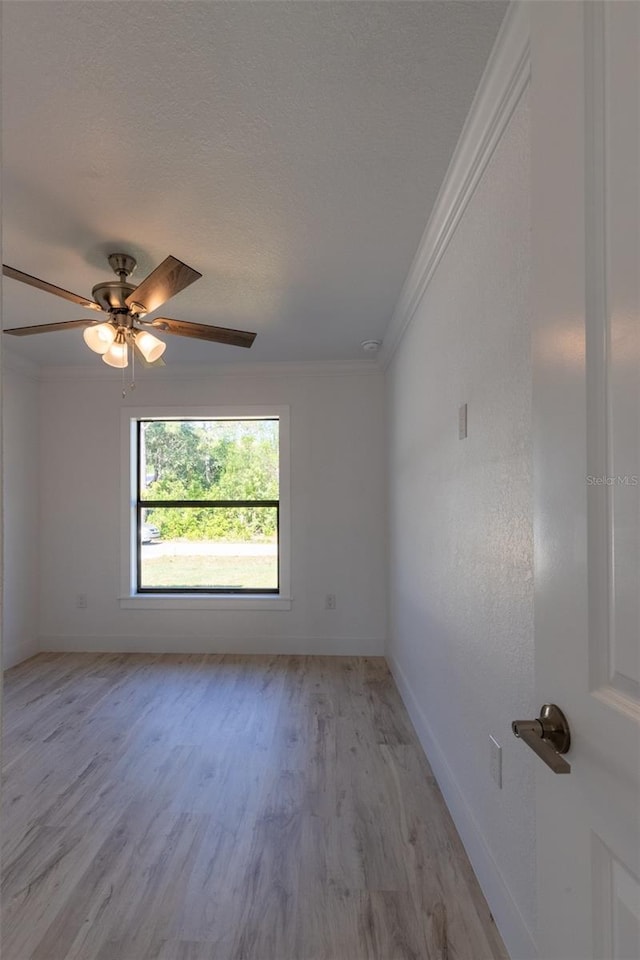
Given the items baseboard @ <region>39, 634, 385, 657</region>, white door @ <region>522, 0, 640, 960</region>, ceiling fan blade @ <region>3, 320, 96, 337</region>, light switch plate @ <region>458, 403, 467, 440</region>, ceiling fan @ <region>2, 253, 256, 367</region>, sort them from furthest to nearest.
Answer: baseboard @ <region>39, 634, 385, 657</region>
ceiling fan blade @ <region>3, 320, 96, 337</region>
ceiling fan @ <region>2, 253, 256, 367</region>
light switch plate @ <region>458, 403, 467, 440</region>
white door @ <region>522, 0, 640, 960</region>

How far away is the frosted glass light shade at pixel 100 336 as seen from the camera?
7.06 ft

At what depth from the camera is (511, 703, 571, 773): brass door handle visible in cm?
65

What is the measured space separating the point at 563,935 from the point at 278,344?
3364mm

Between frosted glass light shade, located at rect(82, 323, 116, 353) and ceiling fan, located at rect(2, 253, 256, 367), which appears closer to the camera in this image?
ceiling fan, located at rect(2, 253, 256, 367)

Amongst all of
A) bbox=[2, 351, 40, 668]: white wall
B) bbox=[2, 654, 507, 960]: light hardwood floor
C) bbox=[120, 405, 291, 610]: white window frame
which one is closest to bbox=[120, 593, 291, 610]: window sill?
bbox=[120, 405, 291, 610]: white window frame

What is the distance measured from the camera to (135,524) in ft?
13.7

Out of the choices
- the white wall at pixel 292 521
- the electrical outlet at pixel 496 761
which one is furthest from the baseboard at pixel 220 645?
the electrical outlet at pixel 496 761

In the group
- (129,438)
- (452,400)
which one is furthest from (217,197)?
(129,438)

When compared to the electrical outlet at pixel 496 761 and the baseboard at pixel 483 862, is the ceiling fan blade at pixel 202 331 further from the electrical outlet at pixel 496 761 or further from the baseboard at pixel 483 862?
the baseboard at pixel 483 862

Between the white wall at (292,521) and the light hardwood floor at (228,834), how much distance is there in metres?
0.91

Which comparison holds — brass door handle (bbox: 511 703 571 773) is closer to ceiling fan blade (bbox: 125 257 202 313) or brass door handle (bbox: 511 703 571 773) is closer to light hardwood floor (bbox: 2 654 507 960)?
light hardwood floor (bbox: 2 654 507 960)

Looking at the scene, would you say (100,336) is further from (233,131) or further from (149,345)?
(233,131)

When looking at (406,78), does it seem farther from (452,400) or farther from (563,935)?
(563,935)

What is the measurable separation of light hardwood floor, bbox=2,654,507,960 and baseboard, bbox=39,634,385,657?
840 millimetres
